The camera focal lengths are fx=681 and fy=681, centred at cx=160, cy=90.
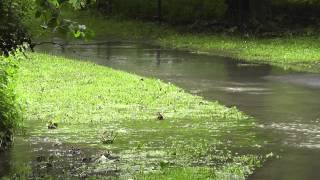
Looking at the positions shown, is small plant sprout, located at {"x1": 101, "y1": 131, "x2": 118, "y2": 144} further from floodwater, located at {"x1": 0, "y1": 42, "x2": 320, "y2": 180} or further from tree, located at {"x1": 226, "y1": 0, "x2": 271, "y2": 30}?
tree, located at {"x1": 226, "y1": 0, "x2": 271, "y2": 30}

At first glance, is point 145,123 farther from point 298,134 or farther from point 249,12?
point 249,12

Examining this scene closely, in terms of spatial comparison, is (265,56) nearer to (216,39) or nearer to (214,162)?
(216,39)

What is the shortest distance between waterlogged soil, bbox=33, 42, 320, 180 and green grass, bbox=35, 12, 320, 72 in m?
1.25

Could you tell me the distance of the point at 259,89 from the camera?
14.8 m

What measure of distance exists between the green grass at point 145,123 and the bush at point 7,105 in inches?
33.5

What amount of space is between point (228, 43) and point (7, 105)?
18982 mm

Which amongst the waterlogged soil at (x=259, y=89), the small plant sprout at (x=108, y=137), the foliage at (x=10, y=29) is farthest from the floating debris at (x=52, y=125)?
the foliage at (x=10, y=29)

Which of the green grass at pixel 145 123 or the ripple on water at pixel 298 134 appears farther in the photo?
the ripple on water at pixel 298 134

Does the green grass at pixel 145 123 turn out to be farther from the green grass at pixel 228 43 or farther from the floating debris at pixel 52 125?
the green grass at pixel 228 43

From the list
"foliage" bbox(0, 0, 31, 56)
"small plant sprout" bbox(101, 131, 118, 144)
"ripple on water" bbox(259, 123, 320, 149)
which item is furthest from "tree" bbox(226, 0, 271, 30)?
"foliage" bbox(0, 0, 31, 56)

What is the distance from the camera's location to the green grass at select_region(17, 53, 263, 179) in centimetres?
780

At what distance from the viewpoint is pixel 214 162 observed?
7875 mm

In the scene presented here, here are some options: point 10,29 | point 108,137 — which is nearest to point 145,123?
point 108,137

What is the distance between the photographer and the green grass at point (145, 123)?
780 cm
